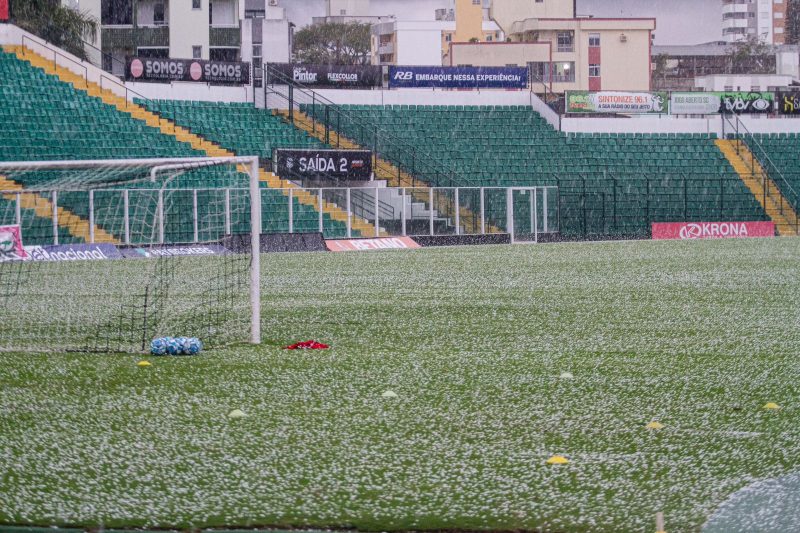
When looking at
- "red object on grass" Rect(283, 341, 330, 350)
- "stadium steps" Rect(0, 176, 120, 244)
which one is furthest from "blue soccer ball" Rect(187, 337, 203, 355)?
"stadium steps" Rect(0, 176, 120, 244)

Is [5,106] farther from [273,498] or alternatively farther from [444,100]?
[273,498]

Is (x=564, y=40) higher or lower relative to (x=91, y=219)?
higher

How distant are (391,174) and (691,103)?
12.7 metres

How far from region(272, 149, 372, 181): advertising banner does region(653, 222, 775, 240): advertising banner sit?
30.3 feet

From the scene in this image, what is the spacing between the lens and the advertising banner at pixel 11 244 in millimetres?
14875

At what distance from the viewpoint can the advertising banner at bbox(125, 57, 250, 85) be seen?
36469 millimetres

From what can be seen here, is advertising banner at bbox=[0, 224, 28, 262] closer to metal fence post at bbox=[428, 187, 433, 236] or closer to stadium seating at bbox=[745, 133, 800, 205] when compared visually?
metal fence post at bbox=[428, 187, 433, 236]

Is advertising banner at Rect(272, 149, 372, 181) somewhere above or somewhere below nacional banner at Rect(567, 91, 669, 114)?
below

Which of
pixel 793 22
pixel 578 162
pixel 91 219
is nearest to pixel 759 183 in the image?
pixel 578 162

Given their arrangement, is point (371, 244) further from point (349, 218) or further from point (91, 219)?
point (91, 219)

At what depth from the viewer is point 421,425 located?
552 cm

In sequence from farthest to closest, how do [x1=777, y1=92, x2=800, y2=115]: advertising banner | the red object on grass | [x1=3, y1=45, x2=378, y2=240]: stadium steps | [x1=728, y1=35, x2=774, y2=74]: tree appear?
[x1=728, y1=35, x2=774, y2=74]: tree < [x1=777, y1=92, x2=800, y2=115]: advertising banner < [x1=3, y1=45, x2=378, y2=240]: stadium steps < the red object on grass

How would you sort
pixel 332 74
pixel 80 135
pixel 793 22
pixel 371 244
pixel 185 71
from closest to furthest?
1. pixel 371 244
2. pixel 80 135
3. pixel 185 71
4. pixel 332 74
5. pixel 793 22

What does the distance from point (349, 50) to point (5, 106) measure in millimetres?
55487
